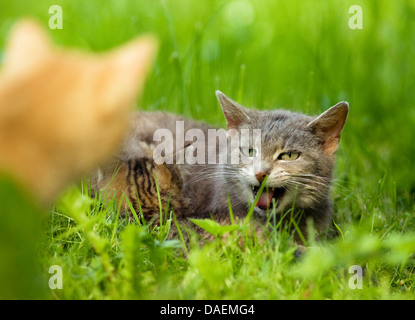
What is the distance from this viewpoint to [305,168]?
294cm

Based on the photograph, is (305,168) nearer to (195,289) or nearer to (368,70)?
(195,289)

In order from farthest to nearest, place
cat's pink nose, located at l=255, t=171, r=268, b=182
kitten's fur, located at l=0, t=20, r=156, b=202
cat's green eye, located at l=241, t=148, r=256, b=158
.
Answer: cat's green eye, located at l=241, t=148, r=256, b=158, cat's pink nose, located at l=255, t=171, r=268, b=182, kitten's fur, located at l=0, t=20, r=156, b=202

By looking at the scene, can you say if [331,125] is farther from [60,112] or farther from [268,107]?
[60,112]

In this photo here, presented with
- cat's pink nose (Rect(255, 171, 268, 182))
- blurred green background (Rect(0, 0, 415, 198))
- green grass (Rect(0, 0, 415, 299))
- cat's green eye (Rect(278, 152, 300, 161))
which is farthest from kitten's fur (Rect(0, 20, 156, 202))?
blurred green background (Rect(0, 0, 415, 198))

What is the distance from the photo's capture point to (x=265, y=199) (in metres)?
2.90

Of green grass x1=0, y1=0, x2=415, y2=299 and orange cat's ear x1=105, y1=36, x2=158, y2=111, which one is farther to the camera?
green grass x1=0, y1=0, x2=415, y2=299

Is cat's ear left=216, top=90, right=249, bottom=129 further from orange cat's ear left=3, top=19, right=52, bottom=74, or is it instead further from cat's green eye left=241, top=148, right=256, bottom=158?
orange cat's ear left=3, top=19, right=52, bottom=74

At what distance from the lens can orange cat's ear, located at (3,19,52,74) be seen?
1560mm

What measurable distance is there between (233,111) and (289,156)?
1.38 ft

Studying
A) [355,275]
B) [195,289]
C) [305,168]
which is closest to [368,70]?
[305,168]

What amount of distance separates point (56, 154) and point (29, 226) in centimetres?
24

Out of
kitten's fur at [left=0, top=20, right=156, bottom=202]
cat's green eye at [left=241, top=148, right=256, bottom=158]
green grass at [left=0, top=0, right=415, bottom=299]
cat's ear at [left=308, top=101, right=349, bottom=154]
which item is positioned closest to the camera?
kitten's fur at [left=0, top=20, right=156, bottom=202]

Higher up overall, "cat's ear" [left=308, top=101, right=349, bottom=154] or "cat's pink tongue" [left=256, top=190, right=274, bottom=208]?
"cat's ear" [left=308, top=101, right=349, bottom=154]

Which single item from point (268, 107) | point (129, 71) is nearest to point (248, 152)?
point (268, 107)
